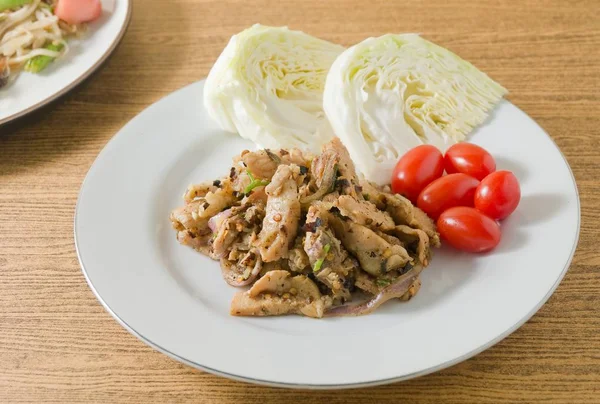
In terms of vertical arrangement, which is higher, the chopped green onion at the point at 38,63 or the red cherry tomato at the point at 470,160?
the red cherry tomato at the point at 470,160

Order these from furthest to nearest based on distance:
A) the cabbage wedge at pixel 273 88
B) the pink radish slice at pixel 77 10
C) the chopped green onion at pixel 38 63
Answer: the pink radish slice at pixel 77 10 → the chopped green onion at pixel 38 63 → the cabbage wedge at pixel 273 88

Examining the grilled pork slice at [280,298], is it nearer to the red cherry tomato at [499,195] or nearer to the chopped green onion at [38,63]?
the red cherry tomato at [499,195]

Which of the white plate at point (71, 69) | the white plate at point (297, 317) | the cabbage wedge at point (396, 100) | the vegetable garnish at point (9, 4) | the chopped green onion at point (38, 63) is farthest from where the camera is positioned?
the vegetable garnish at point (9, 4)

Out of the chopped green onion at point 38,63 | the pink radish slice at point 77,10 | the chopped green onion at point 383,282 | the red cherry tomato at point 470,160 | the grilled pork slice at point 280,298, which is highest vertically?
the red cherry tomato at point 470,160

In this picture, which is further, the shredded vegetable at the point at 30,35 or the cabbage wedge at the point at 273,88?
the shredded vegetable at the point at 30,35

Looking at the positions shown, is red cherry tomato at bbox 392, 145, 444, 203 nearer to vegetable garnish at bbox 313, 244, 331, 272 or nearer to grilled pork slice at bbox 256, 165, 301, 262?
grilled pork slice at bbox 256, 165, 301, 262

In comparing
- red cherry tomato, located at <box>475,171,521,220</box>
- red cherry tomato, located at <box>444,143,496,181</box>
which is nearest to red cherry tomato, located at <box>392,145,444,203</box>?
red cherry tomato, located at <box>444,143,496,181</box>

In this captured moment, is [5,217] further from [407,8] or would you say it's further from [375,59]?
[407,8]

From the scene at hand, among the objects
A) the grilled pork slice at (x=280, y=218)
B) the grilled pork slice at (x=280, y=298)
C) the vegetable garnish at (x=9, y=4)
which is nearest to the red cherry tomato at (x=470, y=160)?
the grilled pork slice at (x=280, y=218)
